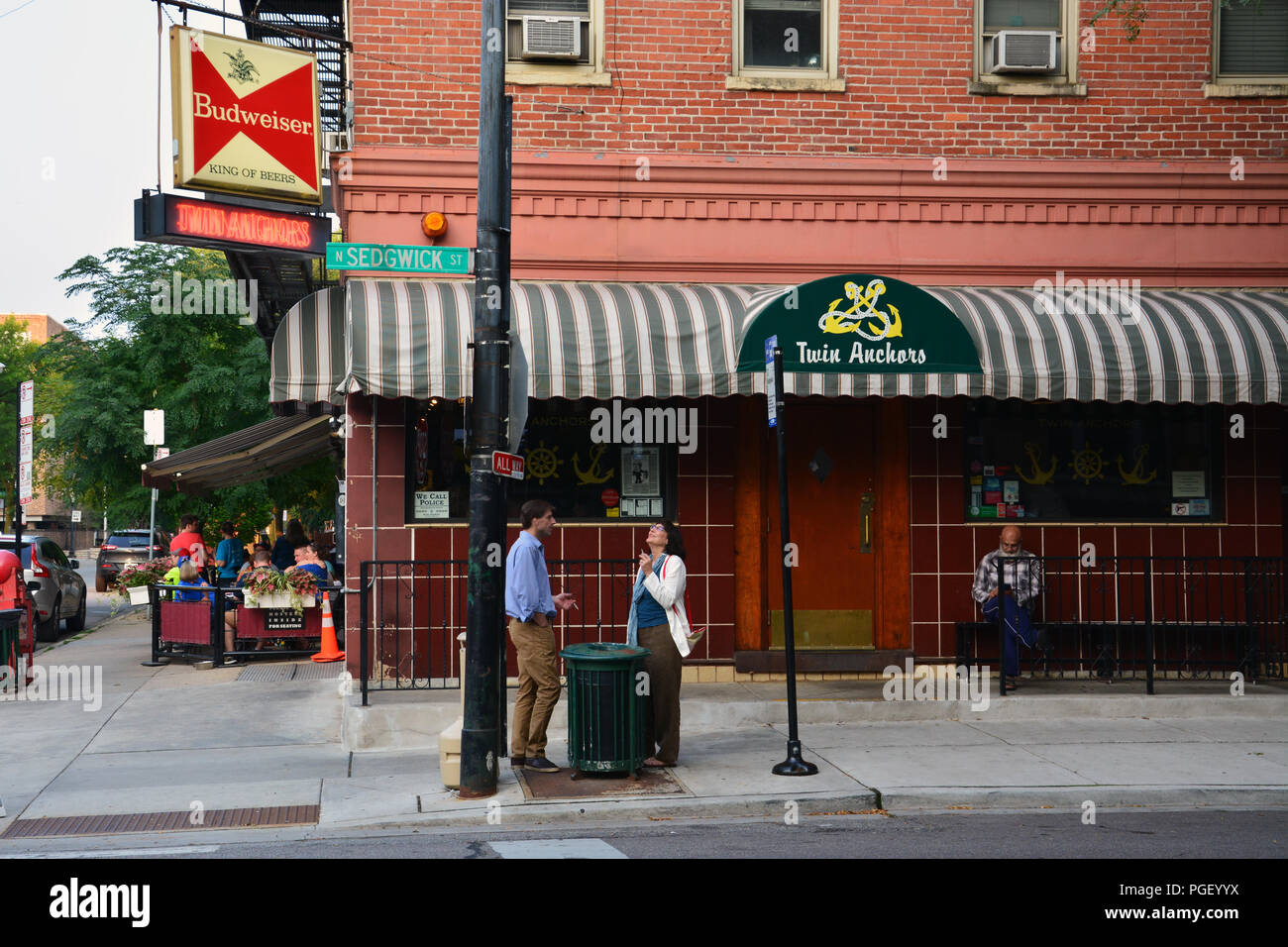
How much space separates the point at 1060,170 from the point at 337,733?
864cm

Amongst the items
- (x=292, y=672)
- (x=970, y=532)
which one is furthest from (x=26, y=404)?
(x=970, y=532)

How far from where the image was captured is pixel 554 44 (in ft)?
38.1

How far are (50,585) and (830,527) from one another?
13847mm

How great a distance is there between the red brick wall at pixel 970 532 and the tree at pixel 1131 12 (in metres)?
3.94

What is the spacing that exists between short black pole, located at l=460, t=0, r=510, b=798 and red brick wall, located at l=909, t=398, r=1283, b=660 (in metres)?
5.21

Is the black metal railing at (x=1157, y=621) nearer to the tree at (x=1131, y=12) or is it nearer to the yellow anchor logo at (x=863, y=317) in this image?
the yellow anchor logo at (x=863, y=317)

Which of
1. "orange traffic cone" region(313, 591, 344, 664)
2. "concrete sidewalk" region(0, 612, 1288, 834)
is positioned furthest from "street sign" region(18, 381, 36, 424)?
"concrete sidewalk" region(0, 612, 1288, 834)

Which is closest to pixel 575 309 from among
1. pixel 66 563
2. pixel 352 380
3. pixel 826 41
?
pixel 352 380

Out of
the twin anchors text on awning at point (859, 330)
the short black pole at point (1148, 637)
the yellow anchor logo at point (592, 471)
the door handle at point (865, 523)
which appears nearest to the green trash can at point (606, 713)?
the twin anchors text on awning at point (859, 330)

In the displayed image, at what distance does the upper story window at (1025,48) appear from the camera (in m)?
12.0

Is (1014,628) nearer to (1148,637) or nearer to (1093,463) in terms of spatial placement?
(1148,637)

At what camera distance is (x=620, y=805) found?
7.63 metres

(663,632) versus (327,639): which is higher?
(663,632)

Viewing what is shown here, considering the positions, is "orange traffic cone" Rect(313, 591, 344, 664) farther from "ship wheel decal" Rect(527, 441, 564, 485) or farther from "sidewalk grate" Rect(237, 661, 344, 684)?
"ship wheel decal" Rect(527, 441, 564, 485)
